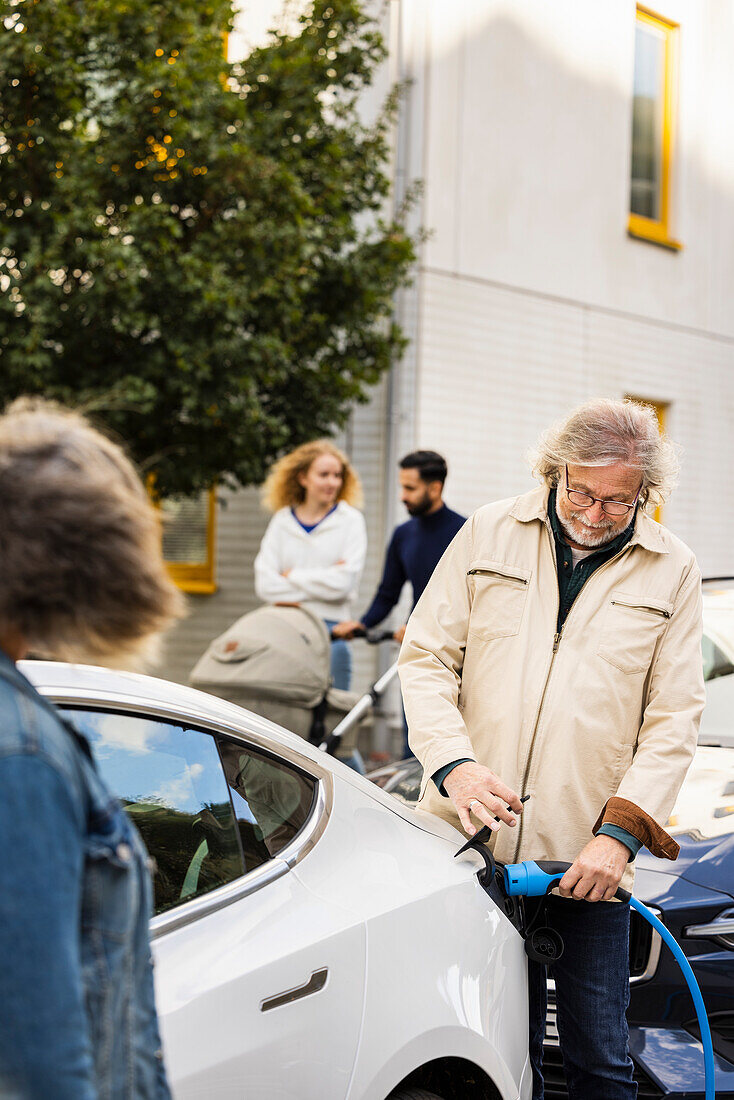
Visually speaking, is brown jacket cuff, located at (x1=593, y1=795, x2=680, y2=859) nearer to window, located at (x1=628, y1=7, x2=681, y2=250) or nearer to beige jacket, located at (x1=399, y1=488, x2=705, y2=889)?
beige jacket, located at (x1=399, y1=488, x2=705, y2=889)

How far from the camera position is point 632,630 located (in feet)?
8.92

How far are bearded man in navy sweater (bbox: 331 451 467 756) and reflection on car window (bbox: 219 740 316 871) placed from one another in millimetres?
3258

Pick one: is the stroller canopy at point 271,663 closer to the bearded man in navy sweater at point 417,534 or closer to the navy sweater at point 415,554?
the bearded man in navy sweater at point 417,534

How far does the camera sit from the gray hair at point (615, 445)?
2756 mm

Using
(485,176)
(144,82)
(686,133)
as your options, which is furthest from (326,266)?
(686,133)

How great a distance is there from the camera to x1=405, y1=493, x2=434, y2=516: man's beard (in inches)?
233

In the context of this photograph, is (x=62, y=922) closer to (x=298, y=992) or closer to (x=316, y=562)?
(x=298, y=992)

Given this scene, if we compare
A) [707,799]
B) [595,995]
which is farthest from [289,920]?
[707,799]

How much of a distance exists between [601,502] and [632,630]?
289mm

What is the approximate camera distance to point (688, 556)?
111 inches

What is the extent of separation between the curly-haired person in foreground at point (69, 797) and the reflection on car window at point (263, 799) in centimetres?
88

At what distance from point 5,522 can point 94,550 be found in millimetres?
90

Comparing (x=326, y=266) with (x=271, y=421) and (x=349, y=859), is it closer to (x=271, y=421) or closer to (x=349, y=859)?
(x=271, y=421)

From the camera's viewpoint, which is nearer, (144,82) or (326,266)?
(144,82)
